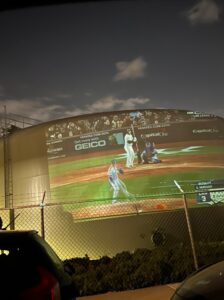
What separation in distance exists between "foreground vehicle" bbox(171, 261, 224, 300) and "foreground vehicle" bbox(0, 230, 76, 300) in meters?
1.05

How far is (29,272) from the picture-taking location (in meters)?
3.57

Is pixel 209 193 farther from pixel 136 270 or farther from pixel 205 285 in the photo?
pixel 205 285

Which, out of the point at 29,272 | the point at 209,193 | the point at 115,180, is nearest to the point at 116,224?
the point at 115,180

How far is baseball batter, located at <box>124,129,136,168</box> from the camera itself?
18.9 meters

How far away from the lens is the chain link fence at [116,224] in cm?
1748

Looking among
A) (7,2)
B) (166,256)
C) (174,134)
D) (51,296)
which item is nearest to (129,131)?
(174,134)

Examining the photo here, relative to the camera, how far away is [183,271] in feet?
31.2

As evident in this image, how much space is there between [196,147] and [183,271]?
10635 mm

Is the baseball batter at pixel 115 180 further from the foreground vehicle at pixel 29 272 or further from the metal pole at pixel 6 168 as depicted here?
the foreground vehicle at pixel 29 272

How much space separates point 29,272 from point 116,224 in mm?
14563

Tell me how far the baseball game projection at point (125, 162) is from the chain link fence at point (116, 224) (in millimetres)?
96

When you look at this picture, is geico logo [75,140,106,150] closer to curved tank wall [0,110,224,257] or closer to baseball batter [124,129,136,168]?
curved tank wall [0,110,224,257]

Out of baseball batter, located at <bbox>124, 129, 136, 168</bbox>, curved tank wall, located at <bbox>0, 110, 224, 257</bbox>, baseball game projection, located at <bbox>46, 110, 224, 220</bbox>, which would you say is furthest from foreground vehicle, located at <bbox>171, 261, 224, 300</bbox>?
baseball batter, located at <bbox>124, 129, 136, 168</bbox>

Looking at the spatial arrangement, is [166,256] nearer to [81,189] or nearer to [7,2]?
[7,2]
